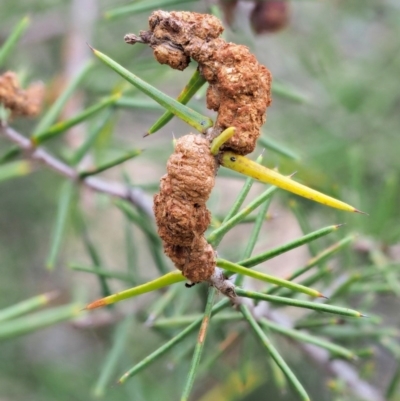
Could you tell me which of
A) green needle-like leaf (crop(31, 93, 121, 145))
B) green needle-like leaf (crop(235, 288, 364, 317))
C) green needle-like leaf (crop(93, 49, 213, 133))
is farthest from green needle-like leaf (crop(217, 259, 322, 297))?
green needle-like leaf (crop(31, 93, 121, 145))

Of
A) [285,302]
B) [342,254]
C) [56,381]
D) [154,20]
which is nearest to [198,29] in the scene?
[154,20]

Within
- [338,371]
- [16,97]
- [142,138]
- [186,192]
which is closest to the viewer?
[186,192]

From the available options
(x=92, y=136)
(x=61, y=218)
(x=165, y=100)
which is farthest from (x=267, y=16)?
(x=165, y=100)

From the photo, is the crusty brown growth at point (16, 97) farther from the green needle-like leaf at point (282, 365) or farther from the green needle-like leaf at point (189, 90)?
the green needle-like leaf at point (282, 365)

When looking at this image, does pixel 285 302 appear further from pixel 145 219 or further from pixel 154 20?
pixel 145 219

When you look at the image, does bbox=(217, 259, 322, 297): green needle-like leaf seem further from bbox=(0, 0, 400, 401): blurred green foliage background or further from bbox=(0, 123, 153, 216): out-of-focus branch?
bbox=(0, 0, 400, 401): blurred green foliage background

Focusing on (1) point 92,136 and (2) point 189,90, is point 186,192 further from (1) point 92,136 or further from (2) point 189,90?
(1) point 92,136
